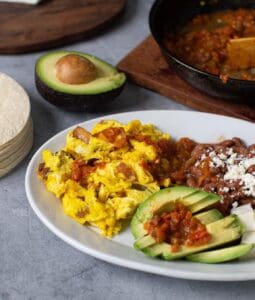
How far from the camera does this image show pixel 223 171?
9.01 ft

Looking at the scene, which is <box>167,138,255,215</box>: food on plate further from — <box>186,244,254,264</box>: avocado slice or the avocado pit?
the avocado pit

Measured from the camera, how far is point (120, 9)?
4.12 meters

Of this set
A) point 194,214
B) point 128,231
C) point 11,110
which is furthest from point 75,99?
point 194,214

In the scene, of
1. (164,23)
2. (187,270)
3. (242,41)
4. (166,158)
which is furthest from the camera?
(164,23)

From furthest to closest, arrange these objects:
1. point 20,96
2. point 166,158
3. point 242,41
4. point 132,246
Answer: point 242,41 → point 20,96 → point 166,158 → point 132,246

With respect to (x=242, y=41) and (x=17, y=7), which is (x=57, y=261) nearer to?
(x=242, y=41)

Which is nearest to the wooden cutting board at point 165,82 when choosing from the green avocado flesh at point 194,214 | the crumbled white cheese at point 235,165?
the crumbled white cheese at point 235,165

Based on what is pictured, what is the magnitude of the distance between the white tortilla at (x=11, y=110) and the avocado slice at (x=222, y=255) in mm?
1070

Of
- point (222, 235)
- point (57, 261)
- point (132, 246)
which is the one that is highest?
point (222, 235)

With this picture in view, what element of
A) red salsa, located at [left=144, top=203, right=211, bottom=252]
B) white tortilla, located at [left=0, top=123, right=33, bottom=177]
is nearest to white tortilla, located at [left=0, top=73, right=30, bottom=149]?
white tortilla, located at [left=0, top=123, right=33, bottom=177]

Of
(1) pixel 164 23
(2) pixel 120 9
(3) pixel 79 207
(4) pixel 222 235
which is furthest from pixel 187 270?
(2) pixel 120 9

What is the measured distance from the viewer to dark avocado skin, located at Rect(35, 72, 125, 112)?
323 centimetres

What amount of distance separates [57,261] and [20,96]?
37.8 inches

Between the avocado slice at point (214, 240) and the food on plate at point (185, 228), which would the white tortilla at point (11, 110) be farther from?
the avocado slice at point (214, 240)
